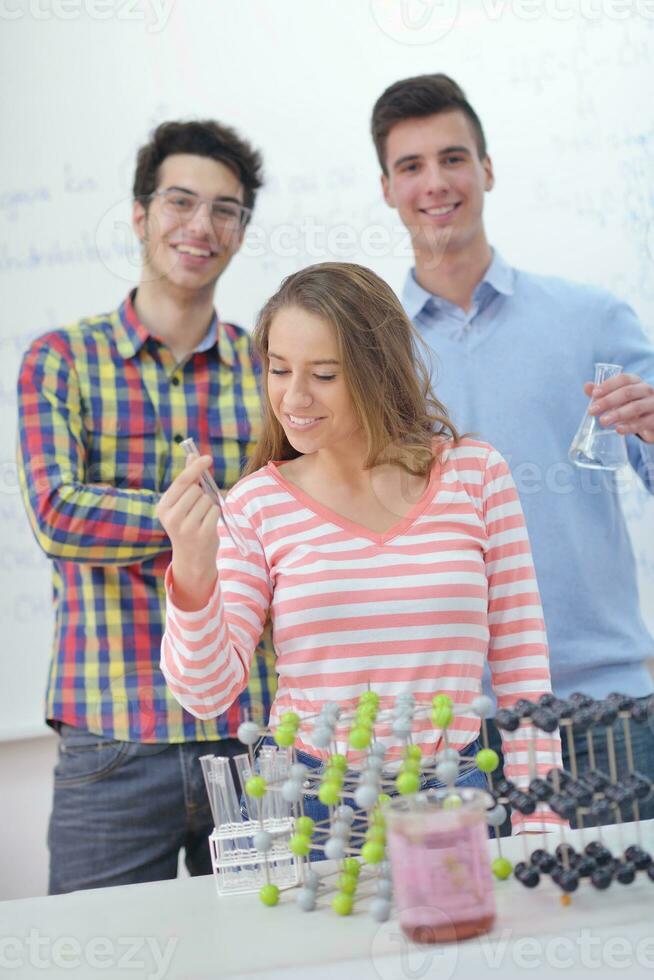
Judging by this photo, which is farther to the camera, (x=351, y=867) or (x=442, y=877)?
(x=351, y=867)

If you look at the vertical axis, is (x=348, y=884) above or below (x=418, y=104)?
below

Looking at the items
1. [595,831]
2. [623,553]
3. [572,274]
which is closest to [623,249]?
[572,274]

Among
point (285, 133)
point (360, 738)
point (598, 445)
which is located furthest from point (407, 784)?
point (285, 133)

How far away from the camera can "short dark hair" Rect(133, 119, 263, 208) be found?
2053 millimetres

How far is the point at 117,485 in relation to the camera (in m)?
1.83

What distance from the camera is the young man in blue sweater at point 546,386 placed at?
1.80 m

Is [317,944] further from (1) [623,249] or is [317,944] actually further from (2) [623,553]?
(1) [623,249]

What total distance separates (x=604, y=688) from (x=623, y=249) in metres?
0.99

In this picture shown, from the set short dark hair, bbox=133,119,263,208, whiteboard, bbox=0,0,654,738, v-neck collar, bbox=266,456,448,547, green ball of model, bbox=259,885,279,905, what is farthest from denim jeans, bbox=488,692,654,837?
short dark hair, bbox=133,119,263,208

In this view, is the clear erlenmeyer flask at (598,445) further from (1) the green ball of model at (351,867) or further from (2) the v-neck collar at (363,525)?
(1) the green ball of model at (351,867)

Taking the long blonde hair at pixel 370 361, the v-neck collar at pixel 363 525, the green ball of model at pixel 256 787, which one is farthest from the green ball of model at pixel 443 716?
the long blonde hair at pixel 370 361

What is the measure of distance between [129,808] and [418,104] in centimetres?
132

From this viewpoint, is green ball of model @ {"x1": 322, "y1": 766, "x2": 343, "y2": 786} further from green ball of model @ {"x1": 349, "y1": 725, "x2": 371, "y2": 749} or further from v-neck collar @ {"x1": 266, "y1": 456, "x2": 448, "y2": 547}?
v-neck collar @ {"x1": 266, "y1": 456, "x2": 448, "y2": 547}

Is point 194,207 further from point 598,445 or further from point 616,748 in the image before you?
point 616,748
